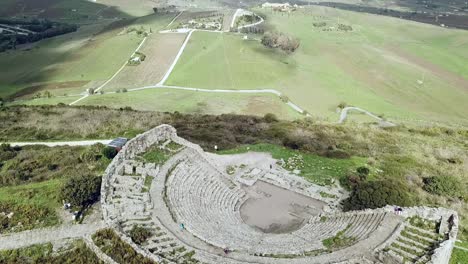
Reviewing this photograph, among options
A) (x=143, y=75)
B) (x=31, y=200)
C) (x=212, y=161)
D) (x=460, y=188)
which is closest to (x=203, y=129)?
(x=212, y=161)

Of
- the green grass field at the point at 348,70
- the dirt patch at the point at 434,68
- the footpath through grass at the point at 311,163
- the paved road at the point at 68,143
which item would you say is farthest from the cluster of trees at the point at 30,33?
the dirt patch at the point at 434,68

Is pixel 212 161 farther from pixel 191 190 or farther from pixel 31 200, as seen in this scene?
pixel 31 200

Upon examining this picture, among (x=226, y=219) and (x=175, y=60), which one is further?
(x=175, y=60)

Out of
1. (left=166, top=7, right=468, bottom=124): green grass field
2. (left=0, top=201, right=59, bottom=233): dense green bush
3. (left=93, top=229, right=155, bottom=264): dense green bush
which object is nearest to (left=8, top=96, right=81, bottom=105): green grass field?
(left=166, top=7, right=468, bottom=124): green grass field

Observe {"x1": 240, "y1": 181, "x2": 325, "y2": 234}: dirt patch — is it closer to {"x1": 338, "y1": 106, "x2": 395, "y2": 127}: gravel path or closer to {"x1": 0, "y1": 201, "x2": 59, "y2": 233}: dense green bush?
{"x1": 0, "y1": 201, "x2": 59, "y2": 233}: dense green bush

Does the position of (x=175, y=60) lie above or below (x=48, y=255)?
below

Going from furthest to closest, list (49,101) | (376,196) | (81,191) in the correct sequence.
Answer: (49,101), (376,196), (81,191)

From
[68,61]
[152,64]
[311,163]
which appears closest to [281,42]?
[152,64]

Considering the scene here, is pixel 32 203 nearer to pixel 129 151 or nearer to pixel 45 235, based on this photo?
pixel 45 235
